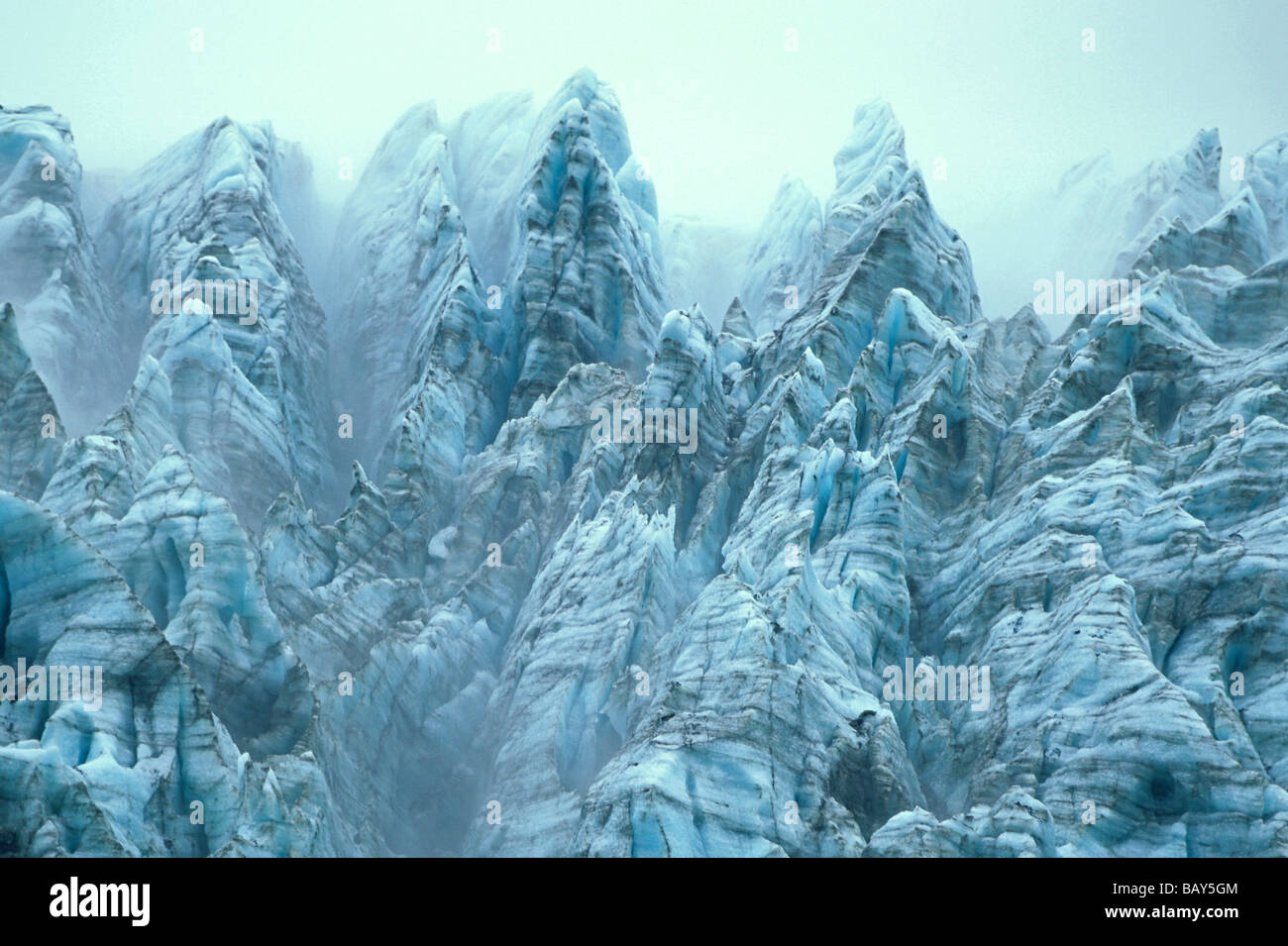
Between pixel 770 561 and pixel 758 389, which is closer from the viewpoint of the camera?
pixel 770 561

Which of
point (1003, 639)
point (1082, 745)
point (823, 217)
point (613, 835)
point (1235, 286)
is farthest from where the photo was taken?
point (823, 217)

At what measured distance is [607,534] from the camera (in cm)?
5406

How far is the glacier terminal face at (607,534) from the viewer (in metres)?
42.5

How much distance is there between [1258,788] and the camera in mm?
40344

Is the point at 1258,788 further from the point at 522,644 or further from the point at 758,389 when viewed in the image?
the point at 758,389

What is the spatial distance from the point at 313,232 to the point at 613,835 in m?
54.2

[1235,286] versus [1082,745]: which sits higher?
[1235,286]

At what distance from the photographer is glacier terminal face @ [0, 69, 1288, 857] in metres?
42.5

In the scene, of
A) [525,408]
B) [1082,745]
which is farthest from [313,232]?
[1082,745]
